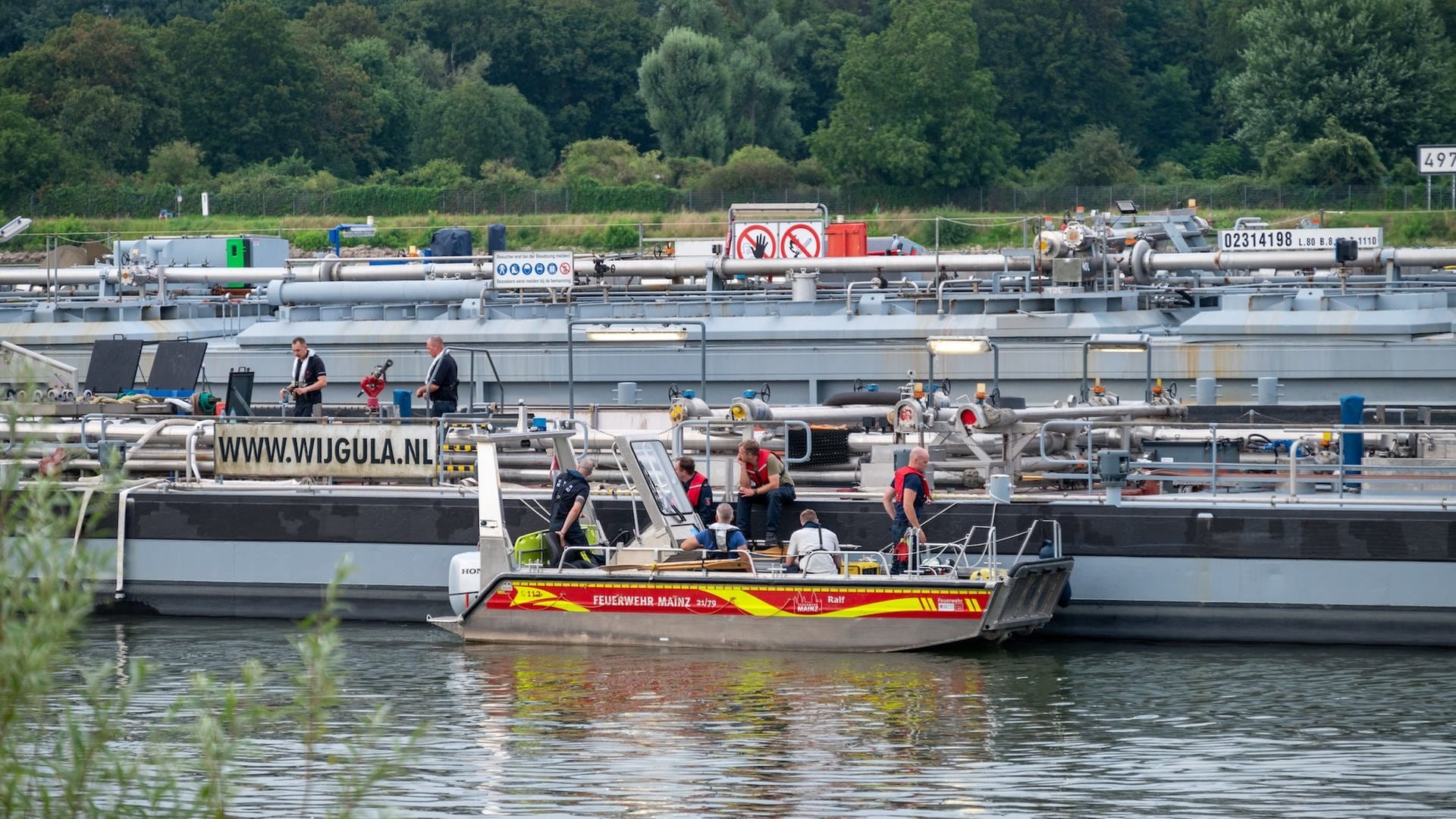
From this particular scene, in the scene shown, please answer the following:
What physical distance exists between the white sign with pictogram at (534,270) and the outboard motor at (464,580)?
12887mm

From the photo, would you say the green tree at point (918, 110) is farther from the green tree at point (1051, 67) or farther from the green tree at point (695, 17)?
the green tree at point (695, 17)

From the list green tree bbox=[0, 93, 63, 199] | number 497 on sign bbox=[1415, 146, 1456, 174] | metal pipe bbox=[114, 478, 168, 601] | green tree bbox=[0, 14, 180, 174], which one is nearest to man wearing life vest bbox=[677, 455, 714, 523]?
metal pipe bbox=[114, 478, 168, 601]

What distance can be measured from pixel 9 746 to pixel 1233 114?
→ 7557 centimetres

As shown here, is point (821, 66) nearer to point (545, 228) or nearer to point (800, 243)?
point (545, 228)

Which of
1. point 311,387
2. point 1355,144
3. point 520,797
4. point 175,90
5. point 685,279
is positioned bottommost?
point 520,797

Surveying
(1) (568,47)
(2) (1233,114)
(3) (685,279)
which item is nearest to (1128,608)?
(3) (685,279)

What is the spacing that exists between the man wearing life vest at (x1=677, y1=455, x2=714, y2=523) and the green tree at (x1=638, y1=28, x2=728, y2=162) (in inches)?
2615

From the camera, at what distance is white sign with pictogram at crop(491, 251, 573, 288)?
31703 millimetres

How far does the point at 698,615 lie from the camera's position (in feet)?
60.2

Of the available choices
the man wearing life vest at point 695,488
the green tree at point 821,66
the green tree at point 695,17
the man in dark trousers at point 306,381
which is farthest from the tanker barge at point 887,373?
the green tree at point 821,66

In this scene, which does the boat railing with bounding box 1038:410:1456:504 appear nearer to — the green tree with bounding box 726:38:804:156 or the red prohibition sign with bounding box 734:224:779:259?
the red prohibition sign with bounding box 734:224:779:259

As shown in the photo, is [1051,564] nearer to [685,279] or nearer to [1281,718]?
[1281,718]

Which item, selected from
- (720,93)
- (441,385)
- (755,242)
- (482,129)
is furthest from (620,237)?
(441,385)

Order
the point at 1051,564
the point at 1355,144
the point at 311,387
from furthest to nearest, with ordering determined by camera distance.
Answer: the point at 1355,144 < the point at 311,387 < the point at 1051,564
